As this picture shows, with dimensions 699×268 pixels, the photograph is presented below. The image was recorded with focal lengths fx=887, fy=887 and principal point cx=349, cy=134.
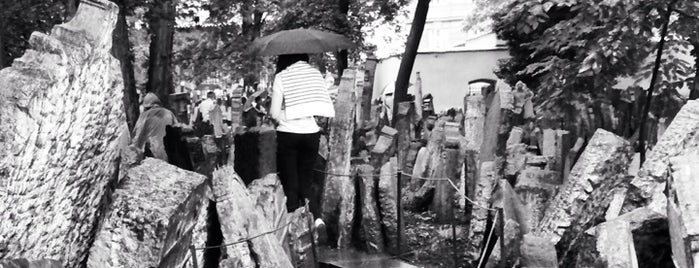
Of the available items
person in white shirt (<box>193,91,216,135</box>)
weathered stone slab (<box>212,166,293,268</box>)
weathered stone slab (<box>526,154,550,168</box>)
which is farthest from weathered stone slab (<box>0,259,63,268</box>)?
person in white shirt (<box>193,91,216,135</box>)

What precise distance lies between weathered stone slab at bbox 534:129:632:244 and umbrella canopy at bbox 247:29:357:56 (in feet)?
10.3

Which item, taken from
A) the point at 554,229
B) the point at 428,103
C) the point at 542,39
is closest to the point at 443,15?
the point at 428,103

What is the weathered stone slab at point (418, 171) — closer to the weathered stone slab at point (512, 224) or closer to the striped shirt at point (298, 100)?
the striped shirt at point (298, 100)

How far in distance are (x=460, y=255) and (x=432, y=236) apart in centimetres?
98

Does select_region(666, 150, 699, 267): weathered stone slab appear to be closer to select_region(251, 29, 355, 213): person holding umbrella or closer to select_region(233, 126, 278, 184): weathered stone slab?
select_region(233, 126, 278, 184): weathered stone slab

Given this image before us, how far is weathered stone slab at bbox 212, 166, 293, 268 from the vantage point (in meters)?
4.65

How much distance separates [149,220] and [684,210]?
2243mm

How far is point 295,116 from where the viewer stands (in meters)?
7.33

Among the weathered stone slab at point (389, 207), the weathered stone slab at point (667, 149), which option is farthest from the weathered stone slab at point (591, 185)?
the weathered stone slab at point (389, 207)

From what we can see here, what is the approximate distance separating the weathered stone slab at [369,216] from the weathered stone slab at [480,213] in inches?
34.9

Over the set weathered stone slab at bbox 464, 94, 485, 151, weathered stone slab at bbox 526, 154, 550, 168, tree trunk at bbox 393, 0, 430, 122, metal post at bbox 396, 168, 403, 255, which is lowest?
metal post at bbox 396, 168, 403, 255

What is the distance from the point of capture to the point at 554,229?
5.27 metres

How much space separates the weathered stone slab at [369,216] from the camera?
24.1ft

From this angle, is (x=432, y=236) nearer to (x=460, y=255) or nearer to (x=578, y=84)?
(x=460, y=255)
